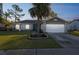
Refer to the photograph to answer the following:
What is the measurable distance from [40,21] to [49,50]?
3.21ft

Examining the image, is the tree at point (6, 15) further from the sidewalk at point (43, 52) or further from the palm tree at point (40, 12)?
the sidewalk at point (43, 52)

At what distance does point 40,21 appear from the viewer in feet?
29.6

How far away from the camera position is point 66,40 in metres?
9.06

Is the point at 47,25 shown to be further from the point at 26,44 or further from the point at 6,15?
the point at 6,15

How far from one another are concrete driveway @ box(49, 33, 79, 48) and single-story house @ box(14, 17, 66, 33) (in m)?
0.14

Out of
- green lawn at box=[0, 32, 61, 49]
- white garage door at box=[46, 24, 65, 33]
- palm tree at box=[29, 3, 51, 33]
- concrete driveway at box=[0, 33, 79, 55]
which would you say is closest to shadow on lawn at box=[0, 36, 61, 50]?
green lawn at box=[0, 32, 61, 49]

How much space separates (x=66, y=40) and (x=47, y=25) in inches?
31.0

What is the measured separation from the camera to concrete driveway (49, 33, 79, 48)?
8953mm

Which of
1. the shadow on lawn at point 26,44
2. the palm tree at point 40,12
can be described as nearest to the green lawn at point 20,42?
the shadow on lawn at point 26,44

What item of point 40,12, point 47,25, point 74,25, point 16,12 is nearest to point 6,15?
point 16,12

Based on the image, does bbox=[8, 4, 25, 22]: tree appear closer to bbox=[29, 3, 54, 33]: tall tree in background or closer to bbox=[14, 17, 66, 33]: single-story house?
bbox=[14, 17, 66, 33]: single-story house
